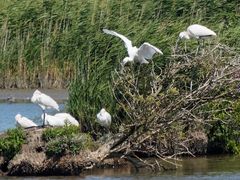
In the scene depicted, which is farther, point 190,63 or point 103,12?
point 103,12

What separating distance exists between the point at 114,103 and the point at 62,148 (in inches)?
87.6

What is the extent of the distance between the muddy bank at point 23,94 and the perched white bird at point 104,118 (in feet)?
27.7

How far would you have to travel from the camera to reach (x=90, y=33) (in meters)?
22.5

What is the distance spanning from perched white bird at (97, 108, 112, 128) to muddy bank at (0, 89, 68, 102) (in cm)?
843

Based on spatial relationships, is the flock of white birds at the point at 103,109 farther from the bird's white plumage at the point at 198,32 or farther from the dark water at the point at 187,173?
the dark water at the point at 187,173

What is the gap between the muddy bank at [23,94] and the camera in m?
26.8

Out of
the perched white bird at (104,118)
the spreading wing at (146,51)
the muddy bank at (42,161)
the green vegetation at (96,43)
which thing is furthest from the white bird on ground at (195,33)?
the muddy bank at (42,161)

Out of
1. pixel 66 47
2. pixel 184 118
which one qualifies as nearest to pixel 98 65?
pixel 184 118

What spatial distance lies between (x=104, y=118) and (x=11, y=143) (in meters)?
1.69

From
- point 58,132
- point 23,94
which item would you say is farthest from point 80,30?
point 58,132

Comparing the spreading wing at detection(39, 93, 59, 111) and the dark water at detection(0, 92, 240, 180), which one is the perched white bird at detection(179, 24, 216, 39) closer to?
the dark water at detection(0, 92, 240, 180)

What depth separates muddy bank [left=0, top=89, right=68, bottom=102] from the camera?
87.8ft

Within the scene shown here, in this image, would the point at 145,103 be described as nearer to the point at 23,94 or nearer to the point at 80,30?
the point at 80,30

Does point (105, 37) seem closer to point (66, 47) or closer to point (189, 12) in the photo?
point (189, 12)
